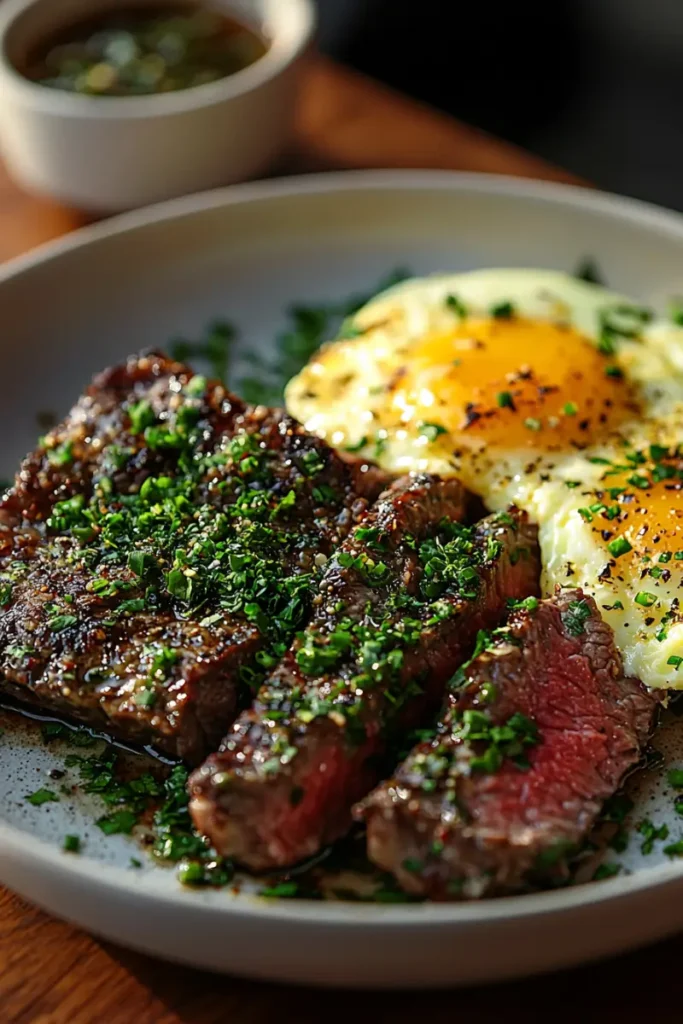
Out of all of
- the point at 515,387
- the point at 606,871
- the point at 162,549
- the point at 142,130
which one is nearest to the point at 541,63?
the point at 142,130

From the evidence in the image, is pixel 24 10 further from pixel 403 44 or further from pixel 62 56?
pixel 403 44

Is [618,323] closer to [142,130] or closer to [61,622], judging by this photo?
[142,130]

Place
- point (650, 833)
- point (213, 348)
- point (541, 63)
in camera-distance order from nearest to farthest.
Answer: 1. point (650, 833)
2. point (213, 348)
3. point (541, 63)

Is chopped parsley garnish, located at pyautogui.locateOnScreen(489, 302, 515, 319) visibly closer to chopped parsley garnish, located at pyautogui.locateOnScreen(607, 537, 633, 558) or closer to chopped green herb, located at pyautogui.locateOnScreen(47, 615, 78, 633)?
chopped parsley garnish, located at pyautogui.locateOnScreen(607, 537, 633, 558)

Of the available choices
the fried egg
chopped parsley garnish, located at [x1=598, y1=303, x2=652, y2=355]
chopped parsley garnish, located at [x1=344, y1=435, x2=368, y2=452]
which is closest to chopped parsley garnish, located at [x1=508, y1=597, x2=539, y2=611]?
the fried egg

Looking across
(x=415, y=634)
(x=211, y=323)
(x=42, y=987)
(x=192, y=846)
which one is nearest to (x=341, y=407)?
(x=211, y=323)

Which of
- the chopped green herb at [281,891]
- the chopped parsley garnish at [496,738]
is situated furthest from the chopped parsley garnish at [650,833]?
the chopped green herb at [281,891]
